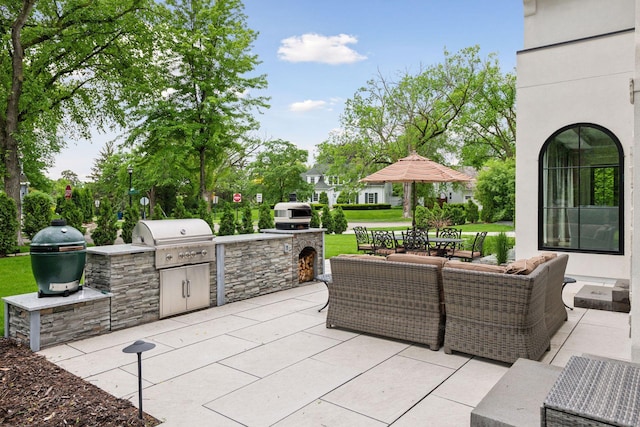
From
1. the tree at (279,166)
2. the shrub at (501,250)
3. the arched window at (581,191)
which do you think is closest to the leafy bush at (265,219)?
the shrub at (501,250)

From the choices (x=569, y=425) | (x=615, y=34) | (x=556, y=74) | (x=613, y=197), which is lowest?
(x=569, y=425)

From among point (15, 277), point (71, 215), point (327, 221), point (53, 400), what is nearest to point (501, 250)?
point (53, 400)

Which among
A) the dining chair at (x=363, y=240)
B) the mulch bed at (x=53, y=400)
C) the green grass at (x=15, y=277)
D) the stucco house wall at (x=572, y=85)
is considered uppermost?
the stucco house wall at (x=572, y=85)

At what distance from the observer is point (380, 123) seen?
2695 cm

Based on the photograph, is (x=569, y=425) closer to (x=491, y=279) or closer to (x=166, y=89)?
(x=491, y=279)

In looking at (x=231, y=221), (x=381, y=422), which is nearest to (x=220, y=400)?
A: (x=381, y=422)

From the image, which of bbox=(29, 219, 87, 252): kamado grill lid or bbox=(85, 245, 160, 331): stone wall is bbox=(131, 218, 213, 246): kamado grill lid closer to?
bbox=(85, 245, 160, 331): stone wall

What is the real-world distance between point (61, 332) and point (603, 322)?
611 centimetres

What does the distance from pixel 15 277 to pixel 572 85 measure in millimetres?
10886

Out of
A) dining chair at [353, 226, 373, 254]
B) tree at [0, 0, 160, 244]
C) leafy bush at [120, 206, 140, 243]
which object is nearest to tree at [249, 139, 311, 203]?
tree at [0, 0, 160, 244]

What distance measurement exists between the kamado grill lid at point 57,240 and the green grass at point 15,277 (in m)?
1.22

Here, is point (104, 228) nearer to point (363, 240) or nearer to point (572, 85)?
point (363, 240)

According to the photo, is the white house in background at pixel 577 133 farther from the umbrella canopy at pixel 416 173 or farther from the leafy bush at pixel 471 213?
the leafy bush at pixel 471 213

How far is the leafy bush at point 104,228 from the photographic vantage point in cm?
1287
